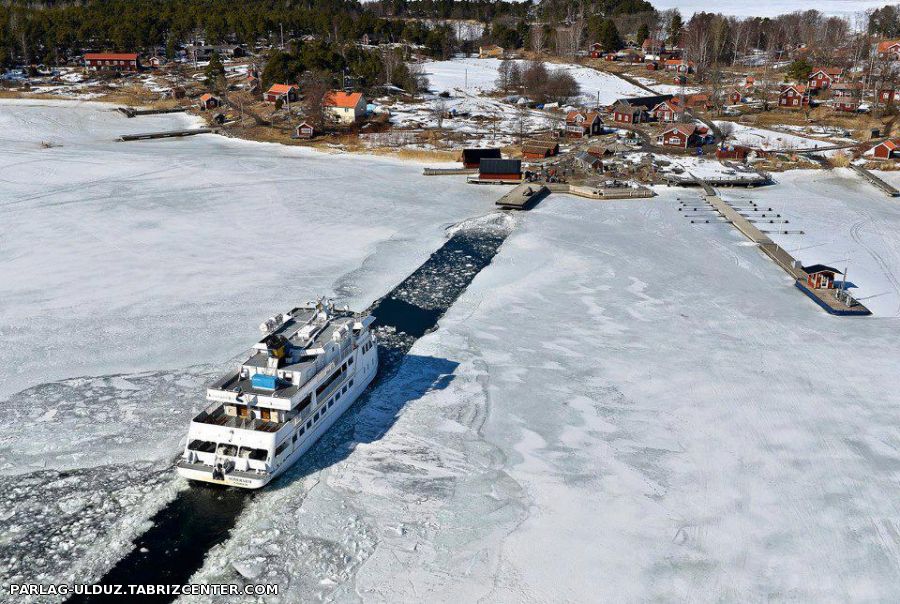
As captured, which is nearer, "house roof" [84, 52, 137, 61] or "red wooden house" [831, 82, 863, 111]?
"red wooden house" [831, 82, 863, 111]

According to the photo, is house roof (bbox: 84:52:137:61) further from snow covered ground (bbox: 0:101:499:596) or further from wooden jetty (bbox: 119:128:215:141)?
snow covered ground (bbox: 0:101:499:596)

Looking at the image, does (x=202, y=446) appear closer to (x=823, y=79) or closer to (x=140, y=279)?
(x=140, y=279)

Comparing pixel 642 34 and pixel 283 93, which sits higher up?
pixel 642 34

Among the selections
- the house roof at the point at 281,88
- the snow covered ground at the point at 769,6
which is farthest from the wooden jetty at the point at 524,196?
the snow covered ground at the point at 769,6

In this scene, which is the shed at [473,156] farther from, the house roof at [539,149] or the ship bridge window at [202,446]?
the ship bridge window at [202,446]

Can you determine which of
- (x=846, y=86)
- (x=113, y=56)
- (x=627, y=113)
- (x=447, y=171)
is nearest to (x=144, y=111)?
(x=113, y=56)

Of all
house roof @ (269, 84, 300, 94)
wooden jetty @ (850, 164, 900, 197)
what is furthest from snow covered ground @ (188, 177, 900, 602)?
house roof @ (269, 84, 300, 94)
